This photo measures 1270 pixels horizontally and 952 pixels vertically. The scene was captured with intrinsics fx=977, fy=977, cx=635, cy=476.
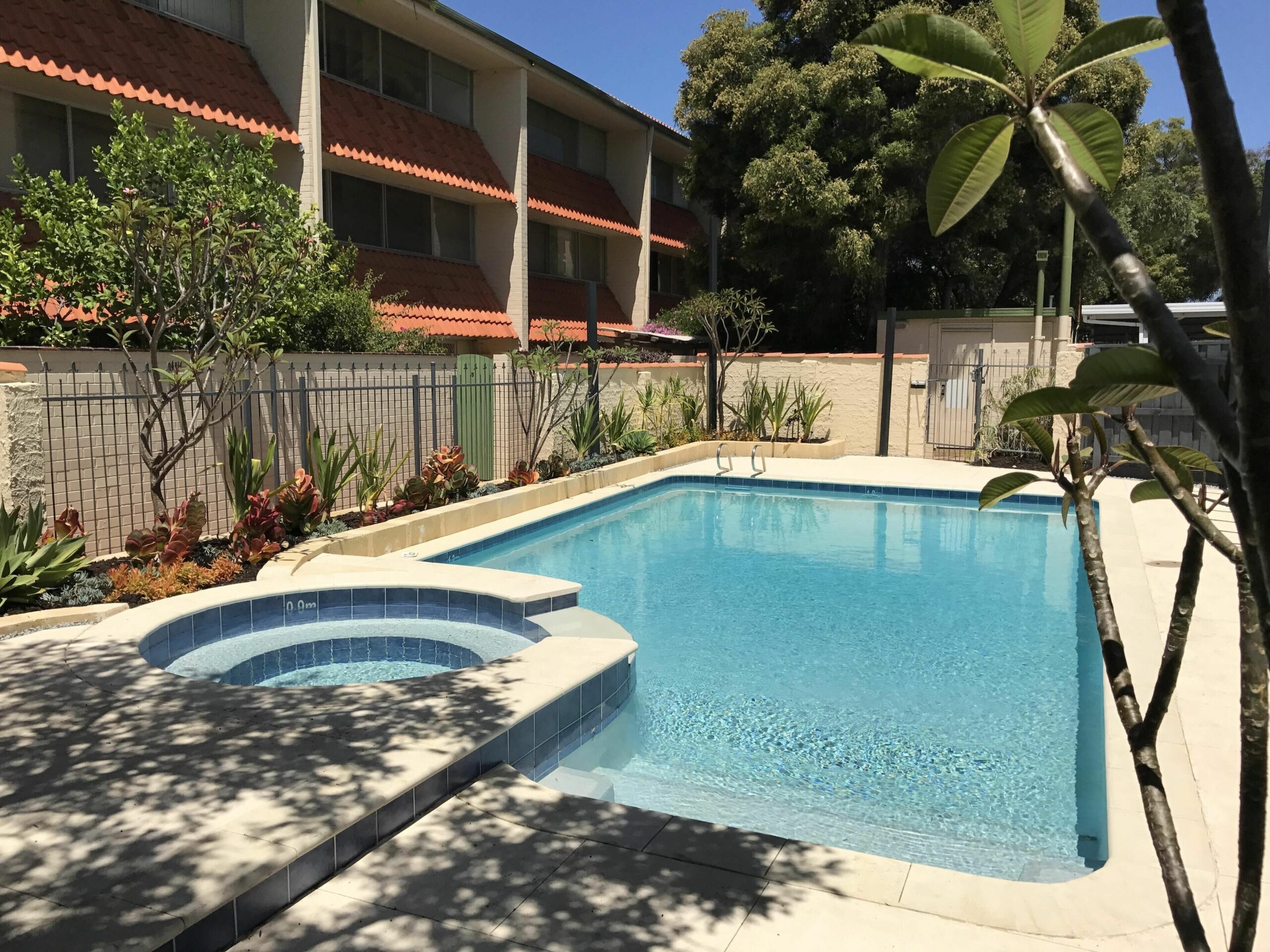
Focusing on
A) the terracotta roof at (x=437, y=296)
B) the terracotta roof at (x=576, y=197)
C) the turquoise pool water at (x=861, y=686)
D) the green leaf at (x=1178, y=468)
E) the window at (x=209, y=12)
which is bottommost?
the turquoise pool water at (x=861, y=686)

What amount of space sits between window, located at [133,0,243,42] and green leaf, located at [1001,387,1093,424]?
1542cm

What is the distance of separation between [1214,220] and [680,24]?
972 inches

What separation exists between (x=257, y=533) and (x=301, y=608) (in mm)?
1484

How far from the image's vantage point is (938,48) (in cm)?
147

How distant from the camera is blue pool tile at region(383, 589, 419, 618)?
7980 millimetres

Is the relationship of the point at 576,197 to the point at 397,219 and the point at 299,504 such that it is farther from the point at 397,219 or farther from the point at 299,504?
the point at 299,504

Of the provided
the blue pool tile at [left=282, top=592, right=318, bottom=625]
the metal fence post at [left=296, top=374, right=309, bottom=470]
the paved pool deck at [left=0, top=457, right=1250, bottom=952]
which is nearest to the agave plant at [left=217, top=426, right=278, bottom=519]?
the metal fence post at [left=296, top=374, right=309, bottom=470]

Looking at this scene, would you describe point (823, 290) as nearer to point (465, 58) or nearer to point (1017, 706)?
point (465, 58)

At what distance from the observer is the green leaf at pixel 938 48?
1.46 metres

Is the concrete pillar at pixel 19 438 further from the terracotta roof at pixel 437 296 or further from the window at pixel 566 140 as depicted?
the window at pixel 566 140

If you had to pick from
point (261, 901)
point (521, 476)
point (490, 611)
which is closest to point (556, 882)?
point (261, 901)

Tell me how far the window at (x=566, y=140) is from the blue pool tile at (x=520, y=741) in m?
19.1

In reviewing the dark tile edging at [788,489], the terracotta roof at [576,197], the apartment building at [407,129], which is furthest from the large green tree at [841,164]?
the dark tile edging at [788,489]

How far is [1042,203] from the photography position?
21672 mm
